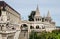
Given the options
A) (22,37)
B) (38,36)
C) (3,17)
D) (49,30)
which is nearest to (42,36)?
(38,36)

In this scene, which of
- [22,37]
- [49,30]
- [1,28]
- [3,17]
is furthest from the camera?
[49,30]

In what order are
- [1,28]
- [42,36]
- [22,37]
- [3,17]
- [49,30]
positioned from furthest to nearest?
[49,30], [42,36], [22,37], [3,17], [1,28]

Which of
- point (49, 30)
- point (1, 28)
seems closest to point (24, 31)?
point (49, 30)

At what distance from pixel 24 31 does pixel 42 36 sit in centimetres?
397

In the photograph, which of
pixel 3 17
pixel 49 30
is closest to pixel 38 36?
pixel 49 30

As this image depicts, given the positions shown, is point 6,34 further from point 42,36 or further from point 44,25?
point 44,25

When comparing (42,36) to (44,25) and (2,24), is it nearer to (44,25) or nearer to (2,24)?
(44,25)

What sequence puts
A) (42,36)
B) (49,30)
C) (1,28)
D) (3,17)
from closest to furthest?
(1,28)
(3,17)
(42,36)
(49,30)

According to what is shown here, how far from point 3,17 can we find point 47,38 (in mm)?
28005

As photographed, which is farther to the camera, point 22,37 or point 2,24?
point 22,37

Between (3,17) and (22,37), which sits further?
(22,37)

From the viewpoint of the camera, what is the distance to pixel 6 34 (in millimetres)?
37469

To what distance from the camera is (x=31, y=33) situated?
73688 millimetres

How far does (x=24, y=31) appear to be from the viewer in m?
72.6
